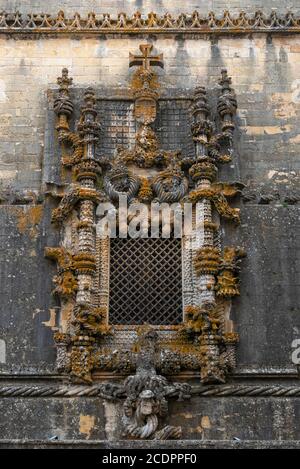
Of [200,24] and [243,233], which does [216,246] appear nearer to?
[243,233]

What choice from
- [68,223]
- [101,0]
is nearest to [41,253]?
[68,223]

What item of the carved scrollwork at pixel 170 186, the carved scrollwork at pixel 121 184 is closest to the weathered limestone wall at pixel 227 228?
the carved scrollwork at pixel 170 186

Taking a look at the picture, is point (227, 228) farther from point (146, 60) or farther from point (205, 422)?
point (146, 60)

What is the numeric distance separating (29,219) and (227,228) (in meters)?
3.08

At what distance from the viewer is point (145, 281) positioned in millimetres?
14250

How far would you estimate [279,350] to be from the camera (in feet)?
44.9

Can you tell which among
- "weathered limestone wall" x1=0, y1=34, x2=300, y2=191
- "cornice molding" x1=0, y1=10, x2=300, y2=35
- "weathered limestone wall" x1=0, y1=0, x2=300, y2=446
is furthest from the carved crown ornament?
"cornice molding" x1=0, y1=10, x2=300, y2=35

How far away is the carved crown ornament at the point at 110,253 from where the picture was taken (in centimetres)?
1329

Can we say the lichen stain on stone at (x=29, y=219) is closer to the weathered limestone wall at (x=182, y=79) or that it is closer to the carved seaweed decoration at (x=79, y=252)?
the carved seaweed decoration at (x=79, y=252)

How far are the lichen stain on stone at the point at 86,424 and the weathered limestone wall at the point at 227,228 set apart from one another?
0.6 inches

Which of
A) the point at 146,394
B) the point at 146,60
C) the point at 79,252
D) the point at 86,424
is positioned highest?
the point at 146,60

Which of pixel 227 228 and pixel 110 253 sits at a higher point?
pixel 227 228

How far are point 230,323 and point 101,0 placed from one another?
6.49 meters

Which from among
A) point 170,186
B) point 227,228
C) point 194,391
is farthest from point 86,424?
point 170,186
